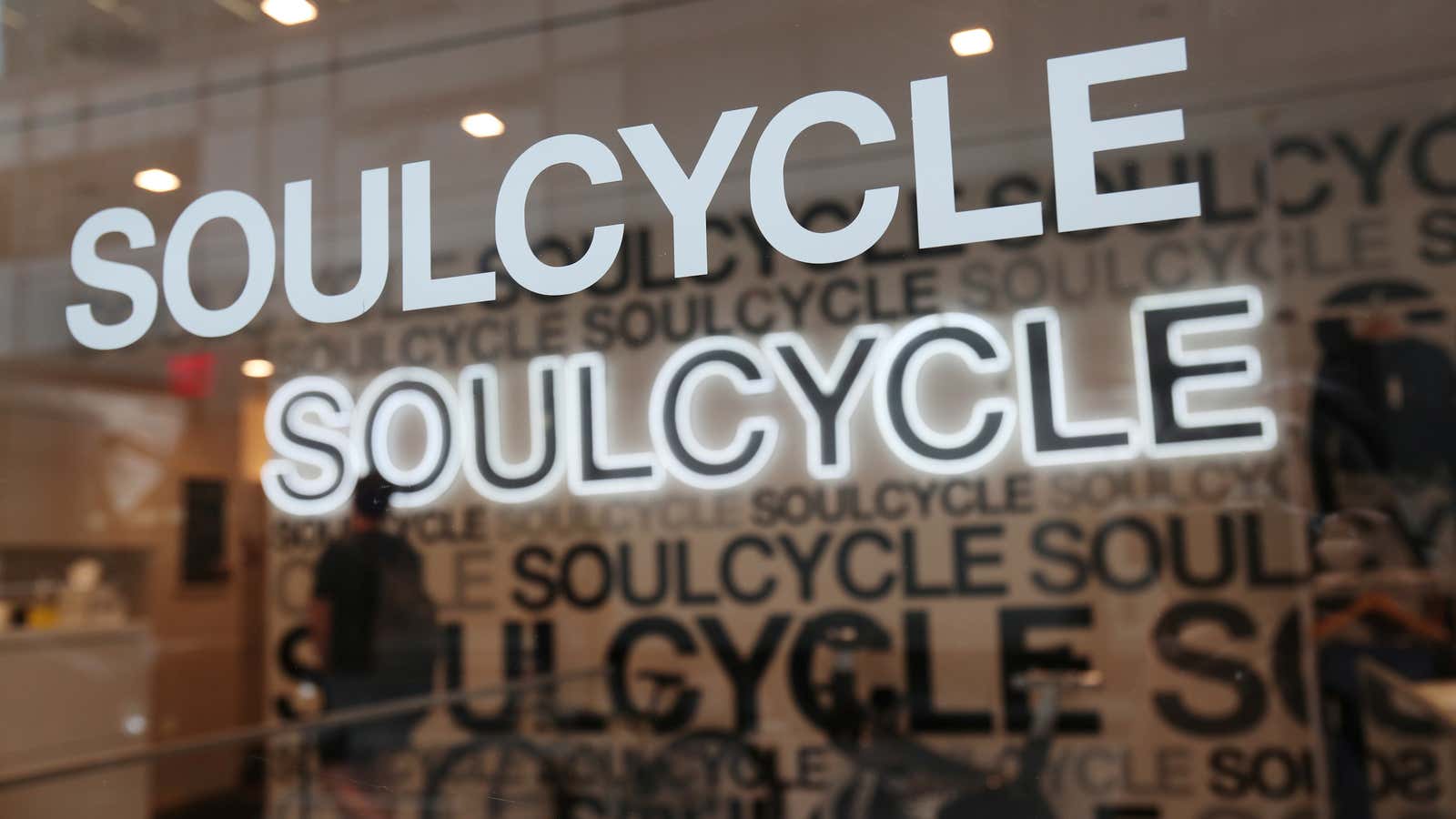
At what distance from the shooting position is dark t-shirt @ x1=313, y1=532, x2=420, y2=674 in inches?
94.6

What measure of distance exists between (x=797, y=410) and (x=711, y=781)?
4.92 feet

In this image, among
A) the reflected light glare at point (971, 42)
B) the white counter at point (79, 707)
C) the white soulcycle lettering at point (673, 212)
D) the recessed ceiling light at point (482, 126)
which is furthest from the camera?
the white counter at point (79, 707)

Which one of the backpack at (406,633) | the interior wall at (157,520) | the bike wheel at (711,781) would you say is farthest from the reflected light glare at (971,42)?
the bike wheel at (711,781)

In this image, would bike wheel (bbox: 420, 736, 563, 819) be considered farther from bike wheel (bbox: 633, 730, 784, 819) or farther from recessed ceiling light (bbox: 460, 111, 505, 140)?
recessed ceiling light (bbox: 460, 111, 505, 140)

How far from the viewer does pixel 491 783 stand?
10.3 feet

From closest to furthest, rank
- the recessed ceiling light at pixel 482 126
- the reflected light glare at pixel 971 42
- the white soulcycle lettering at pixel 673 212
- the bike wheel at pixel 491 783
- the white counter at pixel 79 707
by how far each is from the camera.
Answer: the white soulcycle lettering at pixel 673 212 → the reflected light glare at pixel 971 42 → the recessed ceiling light at pixel 482 126 → the white counter at pixel 79 707 → the bike wheel at pixel 491 783

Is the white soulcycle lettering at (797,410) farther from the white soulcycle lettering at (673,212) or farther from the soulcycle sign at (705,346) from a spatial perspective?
the white soulcycle lettering at (673,212)

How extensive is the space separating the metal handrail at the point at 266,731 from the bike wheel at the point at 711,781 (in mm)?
306

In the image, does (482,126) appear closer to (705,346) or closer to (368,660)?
(705,346)

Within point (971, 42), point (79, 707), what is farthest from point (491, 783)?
point (971, 42)

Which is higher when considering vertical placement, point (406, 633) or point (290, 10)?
point (290, 10)

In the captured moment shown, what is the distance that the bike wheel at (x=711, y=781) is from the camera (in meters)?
3.02

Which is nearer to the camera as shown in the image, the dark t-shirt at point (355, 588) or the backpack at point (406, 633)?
the dark t-shirt at point (355, 588)

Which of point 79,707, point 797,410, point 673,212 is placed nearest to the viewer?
point 673,212
